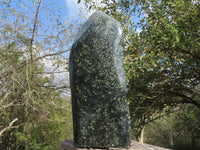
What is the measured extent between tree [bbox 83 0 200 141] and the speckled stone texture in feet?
4.15

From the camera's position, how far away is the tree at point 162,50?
4910mm

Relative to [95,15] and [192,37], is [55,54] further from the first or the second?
[192,37]

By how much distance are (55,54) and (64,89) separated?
4.58 ft

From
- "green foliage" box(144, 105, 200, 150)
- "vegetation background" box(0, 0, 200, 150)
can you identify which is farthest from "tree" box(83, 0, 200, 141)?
"green foliage" box(144, 105, 200, 150)

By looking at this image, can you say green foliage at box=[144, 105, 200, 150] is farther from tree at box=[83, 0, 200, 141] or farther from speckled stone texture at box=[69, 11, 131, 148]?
speckled stone texture at box=[69, 11, 131, 148]

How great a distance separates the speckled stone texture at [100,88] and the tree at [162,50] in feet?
4.15

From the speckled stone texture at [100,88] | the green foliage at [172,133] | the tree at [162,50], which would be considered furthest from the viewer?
the green foliage at [172,133]

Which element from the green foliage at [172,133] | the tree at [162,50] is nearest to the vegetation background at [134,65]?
the tree at [162,50]

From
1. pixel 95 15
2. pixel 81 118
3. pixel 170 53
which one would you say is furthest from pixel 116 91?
pixel 170 53

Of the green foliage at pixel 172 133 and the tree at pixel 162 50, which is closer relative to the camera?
the tree at pixel 162 50

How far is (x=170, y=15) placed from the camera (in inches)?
216

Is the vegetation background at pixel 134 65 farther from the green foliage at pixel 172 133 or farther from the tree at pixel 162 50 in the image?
the green foliage at pixel 172 133

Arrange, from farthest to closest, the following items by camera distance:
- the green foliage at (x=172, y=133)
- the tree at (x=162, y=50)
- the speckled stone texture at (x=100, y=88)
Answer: the green foliage at (x=172, y=133) < the tree at (x=162, y=50) < the speckled stone texture at (x=100, y=88)

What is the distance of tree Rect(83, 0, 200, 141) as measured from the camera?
491 centimetres
